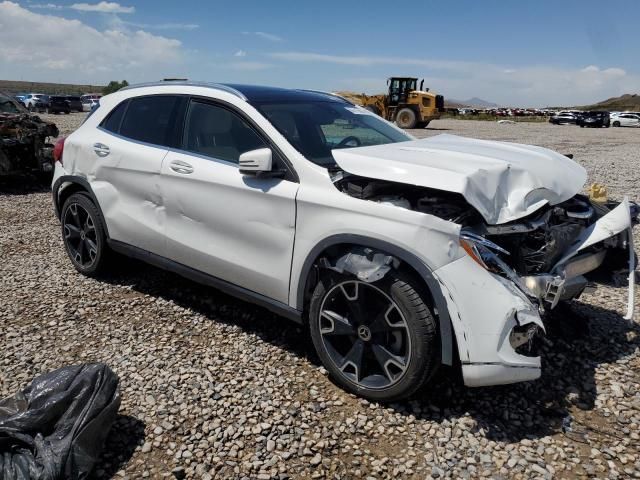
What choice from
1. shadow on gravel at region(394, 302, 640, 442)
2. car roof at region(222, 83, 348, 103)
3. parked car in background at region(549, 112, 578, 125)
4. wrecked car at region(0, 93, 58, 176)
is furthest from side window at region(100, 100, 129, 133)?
parked car in background at region(549, 112, 578, 125)

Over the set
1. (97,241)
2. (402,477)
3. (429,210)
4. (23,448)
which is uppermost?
(429,210)

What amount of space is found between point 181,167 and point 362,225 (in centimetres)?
159

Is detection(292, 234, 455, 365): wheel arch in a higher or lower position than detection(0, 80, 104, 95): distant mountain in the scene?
lower

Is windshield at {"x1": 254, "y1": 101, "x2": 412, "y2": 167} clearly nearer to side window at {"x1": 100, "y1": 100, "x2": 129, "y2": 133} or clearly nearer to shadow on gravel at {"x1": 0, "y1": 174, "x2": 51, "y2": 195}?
side window at {"x1": 100, "y1": 100, "x2": 129, "y2": 133}

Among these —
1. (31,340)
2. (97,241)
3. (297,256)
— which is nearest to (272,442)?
(297,256)

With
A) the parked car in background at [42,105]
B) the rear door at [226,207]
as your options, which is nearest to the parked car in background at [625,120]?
the parked car in background at [42,105]

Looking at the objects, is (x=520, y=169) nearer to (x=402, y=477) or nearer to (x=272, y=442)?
(x=402, y=477)

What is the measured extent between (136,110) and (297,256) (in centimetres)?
219

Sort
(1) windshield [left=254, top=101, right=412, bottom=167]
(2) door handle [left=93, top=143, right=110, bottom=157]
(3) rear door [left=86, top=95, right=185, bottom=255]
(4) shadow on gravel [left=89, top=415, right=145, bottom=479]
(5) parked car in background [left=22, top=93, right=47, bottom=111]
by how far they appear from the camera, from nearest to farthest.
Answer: (4) shadow on gravel [left=89, top=415, right=145, bottom=479] → (1) windshield [left=254, top=101, right=412, bottom=167] → (3) rear door [left=86, top=95, right=185, bottom=255] → (2) door handle [left=93, top=143, right=110, bottom=157] → (5) parked car in background [left=22, top=93, right=47, bottom=111]

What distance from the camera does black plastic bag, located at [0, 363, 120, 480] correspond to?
2277 mm

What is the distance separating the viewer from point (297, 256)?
3178mm

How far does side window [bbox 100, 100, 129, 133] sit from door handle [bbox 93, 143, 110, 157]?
0.56 feet

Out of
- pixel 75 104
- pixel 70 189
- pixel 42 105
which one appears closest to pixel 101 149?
pixel 70 189

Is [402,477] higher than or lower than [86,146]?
lower
